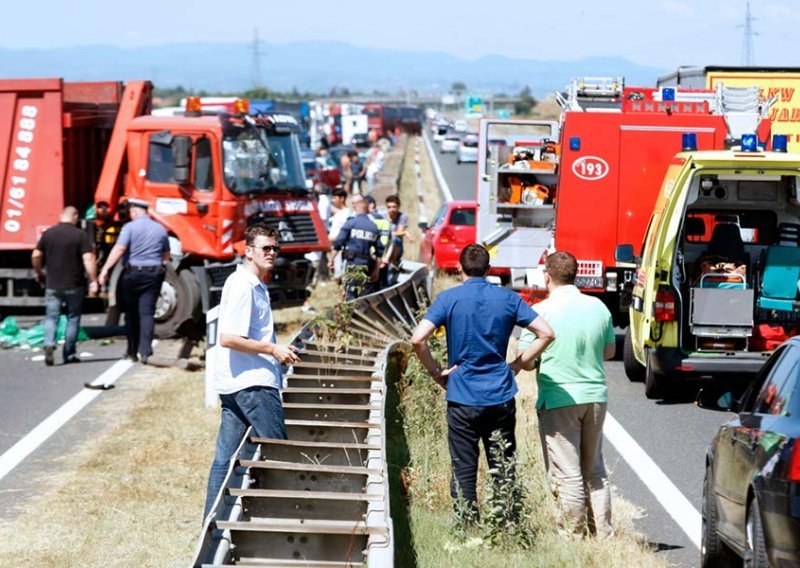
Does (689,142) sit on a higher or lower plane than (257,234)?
higher

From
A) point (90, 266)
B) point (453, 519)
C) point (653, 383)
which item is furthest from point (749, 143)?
point (90, 266)

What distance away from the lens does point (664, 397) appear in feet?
45.8

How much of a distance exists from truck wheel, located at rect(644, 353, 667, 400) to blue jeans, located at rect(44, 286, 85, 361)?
6.70m

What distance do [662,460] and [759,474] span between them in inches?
192

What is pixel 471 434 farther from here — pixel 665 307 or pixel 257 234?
pixel 665 307

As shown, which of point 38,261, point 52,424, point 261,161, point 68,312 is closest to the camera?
point 52,424

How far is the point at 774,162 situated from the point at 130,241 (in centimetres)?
734

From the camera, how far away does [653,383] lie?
13.6 m

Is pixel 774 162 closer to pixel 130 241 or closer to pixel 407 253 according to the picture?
pixel 130 241

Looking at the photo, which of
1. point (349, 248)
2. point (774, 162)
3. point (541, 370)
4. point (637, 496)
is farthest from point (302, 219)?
point (541, 370)

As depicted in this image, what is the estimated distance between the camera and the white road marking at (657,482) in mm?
8953

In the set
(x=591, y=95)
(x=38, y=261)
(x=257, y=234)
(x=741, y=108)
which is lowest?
(x=38, y=261)

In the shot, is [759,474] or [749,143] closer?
[759,474]

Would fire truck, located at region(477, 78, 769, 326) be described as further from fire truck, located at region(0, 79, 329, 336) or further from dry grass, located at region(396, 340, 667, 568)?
dry grass, located at region(396, 340, 667, 568)
